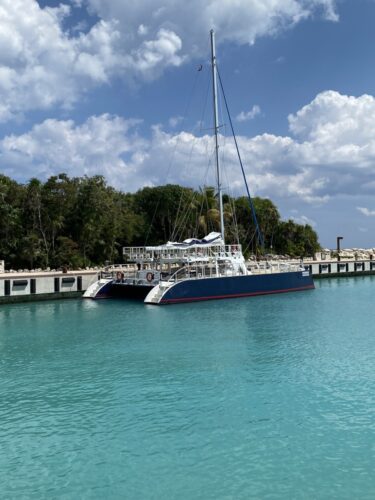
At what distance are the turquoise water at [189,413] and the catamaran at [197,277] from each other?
12097 mm

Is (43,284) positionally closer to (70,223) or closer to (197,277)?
(70,223)

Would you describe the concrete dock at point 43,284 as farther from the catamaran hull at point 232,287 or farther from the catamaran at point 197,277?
the catamaran hull at point 232,287

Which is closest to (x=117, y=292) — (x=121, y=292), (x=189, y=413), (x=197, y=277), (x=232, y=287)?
(x=121, y=292)

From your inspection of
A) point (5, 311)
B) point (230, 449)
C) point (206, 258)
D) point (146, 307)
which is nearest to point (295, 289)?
point (206, 258)

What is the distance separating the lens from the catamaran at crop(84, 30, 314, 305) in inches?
1517

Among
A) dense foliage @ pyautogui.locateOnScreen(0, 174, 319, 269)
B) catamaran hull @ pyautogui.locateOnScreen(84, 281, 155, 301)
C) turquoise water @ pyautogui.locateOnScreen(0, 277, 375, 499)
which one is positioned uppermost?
dense foliage @ pyautogui.locateOnScreen(0, 174, 319, 269)

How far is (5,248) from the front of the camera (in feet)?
164

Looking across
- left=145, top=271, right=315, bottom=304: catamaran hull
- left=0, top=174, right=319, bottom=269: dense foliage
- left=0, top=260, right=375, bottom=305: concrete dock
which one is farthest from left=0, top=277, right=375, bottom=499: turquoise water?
left=0, top=174, right=319, bottom=269: dense foliage

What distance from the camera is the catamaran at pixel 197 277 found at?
126 feet

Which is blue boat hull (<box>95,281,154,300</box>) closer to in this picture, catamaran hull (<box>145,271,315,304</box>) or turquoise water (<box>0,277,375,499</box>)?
catamaran hull (<box>145,271,315,304</box>)

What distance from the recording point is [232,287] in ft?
133

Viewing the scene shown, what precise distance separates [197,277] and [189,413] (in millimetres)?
26562

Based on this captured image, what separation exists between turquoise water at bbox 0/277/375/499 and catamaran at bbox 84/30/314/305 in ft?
39.7

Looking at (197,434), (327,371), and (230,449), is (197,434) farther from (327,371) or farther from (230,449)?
(327,371)
